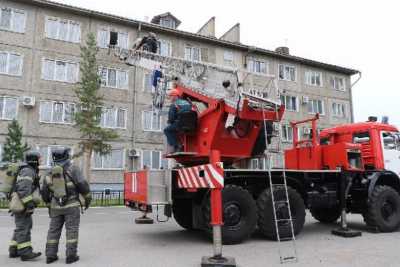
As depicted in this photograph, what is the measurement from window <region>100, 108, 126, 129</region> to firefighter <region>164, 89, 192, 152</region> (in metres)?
16.6

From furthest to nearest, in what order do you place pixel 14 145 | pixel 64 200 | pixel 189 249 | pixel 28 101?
pixel 28 101 → pixel 14 145 → pixel 189 249 → pixel 64 200

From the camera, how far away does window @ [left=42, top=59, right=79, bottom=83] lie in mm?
22984

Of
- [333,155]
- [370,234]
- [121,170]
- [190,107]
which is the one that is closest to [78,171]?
[190,107]

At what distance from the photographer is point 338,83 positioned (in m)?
35.1

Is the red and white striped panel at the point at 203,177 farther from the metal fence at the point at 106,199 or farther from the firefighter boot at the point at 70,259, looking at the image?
the metal fence at the point at 106,199

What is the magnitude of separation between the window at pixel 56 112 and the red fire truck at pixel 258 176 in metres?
16.1

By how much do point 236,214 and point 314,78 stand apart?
29220 millimetres

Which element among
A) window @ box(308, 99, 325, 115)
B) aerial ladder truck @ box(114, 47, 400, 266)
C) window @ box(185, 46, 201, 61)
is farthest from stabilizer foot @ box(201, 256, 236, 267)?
window @ box(308, 99, 325, 115)

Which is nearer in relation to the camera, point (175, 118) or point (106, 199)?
point (175, 118)

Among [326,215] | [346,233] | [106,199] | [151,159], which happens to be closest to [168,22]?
[151,159]

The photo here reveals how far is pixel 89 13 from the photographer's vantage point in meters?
24.2

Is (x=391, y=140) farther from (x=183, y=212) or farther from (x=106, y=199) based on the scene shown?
(x=106, y=199)

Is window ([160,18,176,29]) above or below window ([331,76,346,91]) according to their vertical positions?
above

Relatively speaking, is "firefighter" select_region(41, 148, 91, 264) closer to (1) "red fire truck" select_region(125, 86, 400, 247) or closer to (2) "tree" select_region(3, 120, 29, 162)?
(1) "red fire truck" select_region(125, 86, 400, 247)
